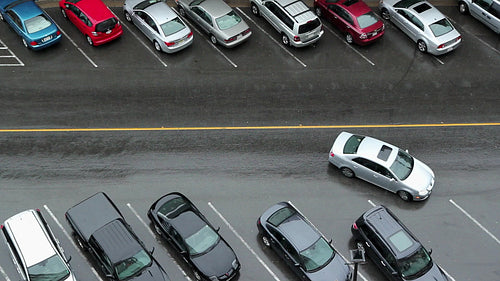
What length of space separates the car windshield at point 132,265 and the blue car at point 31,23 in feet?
41.1

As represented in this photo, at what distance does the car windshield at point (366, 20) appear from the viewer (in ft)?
91.3

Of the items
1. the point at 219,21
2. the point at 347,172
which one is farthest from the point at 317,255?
the point at 219,21

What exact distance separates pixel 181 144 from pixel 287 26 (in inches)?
313

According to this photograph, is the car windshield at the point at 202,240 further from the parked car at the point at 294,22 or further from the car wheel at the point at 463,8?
the car wheel at the point at 463,8

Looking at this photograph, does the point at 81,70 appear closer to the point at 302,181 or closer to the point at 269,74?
the point at 269,74

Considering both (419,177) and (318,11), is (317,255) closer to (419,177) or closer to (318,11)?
(419,177)

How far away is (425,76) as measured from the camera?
88.7 feet

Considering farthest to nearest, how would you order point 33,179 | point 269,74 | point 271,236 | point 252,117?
point 269,74, point 252,117, point 33,179, point 271,236

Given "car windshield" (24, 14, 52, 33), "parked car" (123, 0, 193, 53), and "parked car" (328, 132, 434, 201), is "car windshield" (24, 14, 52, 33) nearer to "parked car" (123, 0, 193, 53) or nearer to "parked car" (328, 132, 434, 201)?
"parked car" (123, 0, 193, 53)

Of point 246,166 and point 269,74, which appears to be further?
point 269,74

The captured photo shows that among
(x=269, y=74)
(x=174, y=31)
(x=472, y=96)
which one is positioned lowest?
(x=472, y=96)

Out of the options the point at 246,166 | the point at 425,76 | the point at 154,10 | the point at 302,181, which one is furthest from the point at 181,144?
the point at 425,76

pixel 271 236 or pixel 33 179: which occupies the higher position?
pixel 33 179

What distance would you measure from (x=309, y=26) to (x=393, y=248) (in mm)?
11785
